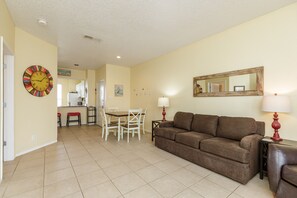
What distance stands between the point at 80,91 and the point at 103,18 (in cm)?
646

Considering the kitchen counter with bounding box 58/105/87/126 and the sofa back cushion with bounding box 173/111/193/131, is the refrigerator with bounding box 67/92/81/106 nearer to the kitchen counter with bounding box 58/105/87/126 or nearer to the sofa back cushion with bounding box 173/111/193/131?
the kitchen counter with bounding box 58/105/87/126

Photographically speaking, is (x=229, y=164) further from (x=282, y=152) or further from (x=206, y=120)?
(x=206, y=120)

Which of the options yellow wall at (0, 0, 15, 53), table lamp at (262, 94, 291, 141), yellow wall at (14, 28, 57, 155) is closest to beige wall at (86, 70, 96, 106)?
yellow wall at (14, 28, 57, 155)

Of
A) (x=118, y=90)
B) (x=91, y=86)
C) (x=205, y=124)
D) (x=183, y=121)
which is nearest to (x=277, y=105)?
(x=205, y=124)

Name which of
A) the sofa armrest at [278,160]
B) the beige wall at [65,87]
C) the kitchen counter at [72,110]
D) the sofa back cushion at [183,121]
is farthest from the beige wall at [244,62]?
the beige wall at [65,87]

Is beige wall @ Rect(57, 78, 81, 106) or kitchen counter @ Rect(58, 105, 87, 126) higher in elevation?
beige wall @ Rect(57, 78, 81, 106)

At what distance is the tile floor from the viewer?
1.82 metres

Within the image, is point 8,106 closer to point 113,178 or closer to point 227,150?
point 113,178

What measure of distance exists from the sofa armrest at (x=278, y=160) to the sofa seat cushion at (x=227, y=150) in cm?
30

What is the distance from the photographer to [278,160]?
1.69 m

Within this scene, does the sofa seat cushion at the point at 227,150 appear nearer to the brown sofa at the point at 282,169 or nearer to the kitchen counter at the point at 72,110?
the brown sofa at the point at 282,169

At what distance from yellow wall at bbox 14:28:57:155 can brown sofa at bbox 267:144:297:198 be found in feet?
14.2

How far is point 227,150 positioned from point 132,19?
2.71m

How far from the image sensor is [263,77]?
2.53m
